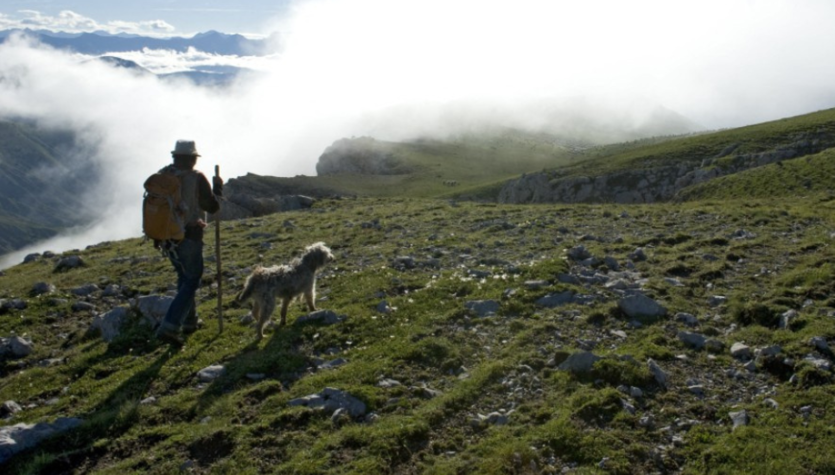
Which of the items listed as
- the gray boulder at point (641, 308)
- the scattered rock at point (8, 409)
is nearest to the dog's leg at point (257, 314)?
Answer: the scattered rock at point (8, 409)

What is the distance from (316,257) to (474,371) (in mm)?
6559

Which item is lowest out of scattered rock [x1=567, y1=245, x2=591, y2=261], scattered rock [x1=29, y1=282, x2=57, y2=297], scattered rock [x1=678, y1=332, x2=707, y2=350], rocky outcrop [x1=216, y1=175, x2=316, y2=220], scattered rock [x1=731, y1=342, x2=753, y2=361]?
scattered rock [x1=731, y1=342, x2=753, y2=361]

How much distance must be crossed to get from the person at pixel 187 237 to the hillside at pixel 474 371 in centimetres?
77

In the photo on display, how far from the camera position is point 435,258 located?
21.8m

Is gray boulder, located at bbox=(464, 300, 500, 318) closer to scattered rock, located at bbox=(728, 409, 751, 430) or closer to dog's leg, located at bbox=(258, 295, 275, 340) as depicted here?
dog's leg, located at bbox=(258, 295, 275, 340)

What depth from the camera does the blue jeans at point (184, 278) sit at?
46.6 ft

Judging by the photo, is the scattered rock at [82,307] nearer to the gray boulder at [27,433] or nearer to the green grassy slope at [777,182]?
the gray boulder at [27,433]

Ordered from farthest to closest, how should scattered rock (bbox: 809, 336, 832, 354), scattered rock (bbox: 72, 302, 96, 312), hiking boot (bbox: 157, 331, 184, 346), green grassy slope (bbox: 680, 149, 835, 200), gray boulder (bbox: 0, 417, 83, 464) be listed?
green grassy slope (bbox: 680, 149, 835, 200) < scattered rock (bbox: 72, 302, 96, 312) < hiking boot (bbox: 157, 331, 184, 346) < scattered rock (bbox: 809, 336, 832, 354) < gray boulder (bbox: 0, 417, 83, 464)

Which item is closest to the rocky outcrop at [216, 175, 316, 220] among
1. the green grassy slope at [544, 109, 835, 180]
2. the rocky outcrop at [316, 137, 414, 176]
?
the green grassy slope at [544, 109, 835, 180]

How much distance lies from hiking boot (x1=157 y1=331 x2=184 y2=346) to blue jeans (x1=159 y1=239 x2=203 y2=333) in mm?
78

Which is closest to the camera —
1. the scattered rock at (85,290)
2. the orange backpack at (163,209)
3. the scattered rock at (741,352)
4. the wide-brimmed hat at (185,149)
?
the scattered rock at (741,352)

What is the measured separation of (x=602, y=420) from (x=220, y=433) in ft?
21.7

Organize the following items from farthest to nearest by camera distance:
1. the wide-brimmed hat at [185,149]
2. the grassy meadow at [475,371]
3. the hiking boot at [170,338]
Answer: the hiking boot at [170,338] < the wide-brimmed hat at [185,149] < the grassy meadow at [475,371]

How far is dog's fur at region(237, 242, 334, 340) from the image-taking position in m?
14.5
